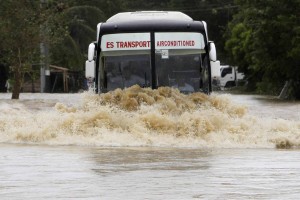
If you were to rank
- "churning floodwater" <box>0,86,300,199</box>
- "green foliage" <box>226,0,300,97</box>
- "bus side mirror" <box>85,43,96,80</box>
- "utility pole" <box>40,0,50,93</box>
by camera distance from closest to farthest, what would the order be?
"churning floodwater" <box>0,86,300,199</box> → "bus side mirror" <box>85,43,96,80</box> → "green foliage" <box>226,0,300,97</box> → "utility pole" <box>40,0,50,93</box>

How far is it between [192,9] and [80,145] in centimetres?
7162

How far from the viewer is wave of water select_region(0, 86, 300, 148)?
19.6 meters

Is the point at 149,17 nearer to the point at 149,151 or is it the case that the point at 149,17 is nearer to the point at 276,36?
the point at 149,151

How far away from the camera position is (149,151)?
57.1 feet

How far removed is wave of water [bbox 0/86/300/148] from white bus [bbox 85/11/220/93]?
1.86ft

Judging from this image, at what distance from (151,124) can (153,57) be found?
3.08m

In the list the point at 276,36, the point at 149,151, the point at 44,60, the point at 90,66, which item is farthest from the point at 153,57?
the point at 44,60

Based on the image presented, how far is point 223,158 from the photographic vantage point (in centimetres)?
1561

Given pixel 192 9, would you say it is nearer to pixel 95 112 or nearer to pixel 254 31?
pixel 254 31

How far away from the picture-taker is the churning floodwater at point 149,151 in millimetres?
11312

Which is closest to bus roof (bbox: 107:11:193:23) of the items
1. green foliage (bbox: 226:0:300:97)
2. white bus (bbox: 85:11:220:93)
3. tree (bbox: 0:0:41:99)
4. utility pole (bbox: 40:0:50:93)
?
white bus (bbox: 85:11:220:93)

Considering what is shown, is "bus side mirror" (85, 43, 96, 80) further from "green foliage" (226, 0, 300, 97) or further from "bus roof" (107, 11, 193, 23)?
"green foliage" (226, 0, 300, 97)

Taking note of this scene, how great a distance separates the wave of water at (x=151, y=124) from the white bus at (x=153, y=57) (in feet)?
1.86

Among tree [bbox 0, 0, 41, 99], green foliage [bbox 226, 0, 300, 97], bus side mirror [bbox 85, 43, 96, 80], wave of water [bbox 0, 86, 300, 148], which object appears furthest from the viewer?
green foliage [bbox 226, 0, 300, 97]
